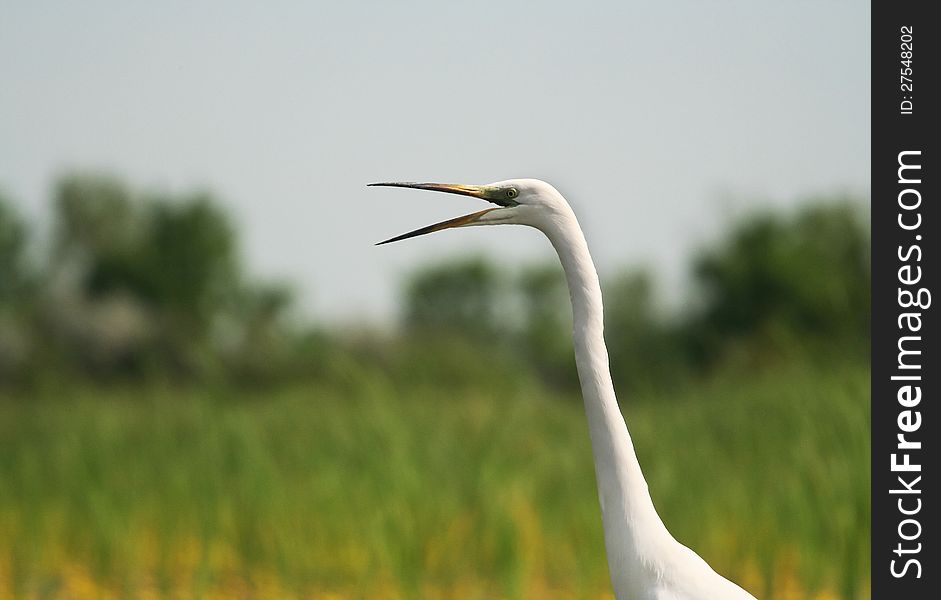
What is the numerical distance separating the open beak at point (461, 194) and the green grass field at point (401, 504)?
2017 millimetres

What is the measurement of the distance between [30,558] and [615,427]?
3876mm

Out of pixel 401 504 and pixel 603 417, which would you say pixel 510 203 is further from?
pixel 401 504

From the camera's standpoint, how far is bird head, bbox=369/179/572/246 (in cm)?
192

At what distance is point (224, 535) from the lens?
15.4 feet

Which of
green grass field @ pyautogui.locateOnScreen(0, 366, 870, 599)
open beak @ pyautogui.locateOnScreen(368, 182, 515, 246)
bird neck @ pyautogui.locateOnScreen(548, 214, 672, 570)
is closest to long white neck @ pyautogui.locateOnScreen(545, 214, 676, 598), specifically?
bird neck @ pyautogui.locateOnScreen(548, 214, 672, 570)

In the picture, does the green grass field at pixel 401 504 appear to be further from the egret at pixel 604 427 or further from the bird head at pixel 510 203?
the bird head at pixel 510 203

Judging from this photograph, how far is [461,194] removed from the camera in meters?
2.00

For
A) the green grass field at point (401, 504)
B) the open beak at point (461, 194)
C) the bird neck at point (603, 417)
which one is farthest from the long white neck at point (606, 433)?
the green grass field at point (401, 504)

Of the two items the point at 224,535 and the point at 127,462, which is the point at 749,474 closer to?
the point at 224,535

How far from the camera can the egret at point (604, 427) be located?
192 centimetres

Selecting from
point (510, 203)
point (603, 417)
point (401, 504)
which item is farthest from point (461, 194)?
point (401, 504)

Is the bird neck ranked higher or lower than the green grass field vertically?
higher

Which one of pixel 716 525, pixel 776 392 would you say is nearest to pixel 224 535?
pixel 716 525

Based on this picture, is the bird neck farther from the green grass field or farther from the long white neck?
the green grass field
